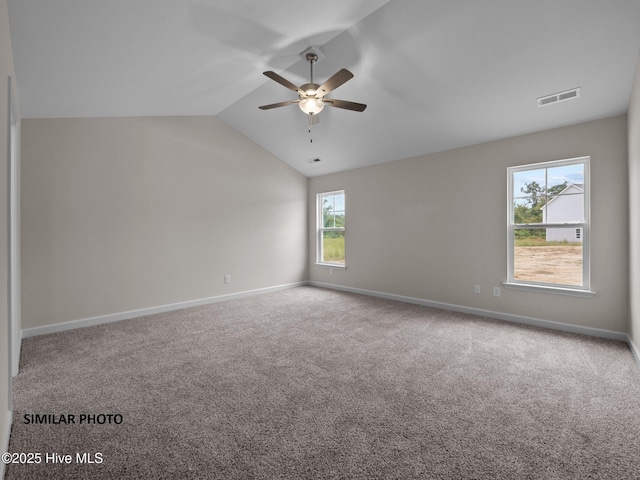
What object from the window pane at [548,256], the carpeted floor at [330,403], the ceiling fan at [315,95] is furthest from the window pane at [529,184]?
the ceiling fan at [315,95]

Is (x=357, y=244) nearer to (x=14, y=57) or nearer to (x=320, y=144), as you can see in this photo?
(x=320, y=144)

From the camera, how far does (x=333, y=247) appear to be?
6344 mm

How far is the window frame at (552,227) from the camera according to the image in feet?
11.4

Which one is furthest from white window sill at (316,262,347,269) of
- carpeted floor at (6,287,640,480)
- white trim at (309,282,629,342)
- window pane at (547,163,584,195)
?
window pane at (547,163,584,195)

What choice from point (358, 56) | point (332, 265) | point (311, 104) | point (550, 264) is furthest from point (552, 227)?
point (332, 265)

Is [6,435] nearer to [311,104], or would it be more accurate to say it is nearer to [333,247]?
[311,104]

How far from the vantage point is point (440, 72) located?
3152 mm

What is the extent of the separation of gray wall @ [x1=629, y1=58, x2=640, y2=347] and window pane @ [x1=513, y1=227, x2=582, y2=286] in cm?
50

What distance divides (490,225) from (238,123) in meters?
4.06

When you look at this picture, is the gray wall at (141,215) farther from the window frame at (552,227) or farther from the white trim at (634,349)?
the white trim at (634,349)

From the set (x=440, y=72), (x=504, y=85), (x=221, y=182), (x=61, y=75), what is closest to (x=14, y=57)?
(x=61, y=75)

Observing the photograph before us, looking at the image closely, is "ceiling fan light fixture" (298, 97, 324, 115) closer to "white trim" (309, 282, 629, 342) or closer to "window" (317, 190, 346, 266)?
"window" (317, 190, 346, 266)

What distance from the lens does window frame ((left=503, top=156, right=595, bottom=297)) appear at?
346 cm

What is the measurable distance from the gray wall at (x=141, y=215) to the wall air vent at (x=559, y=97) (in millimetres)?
4170
